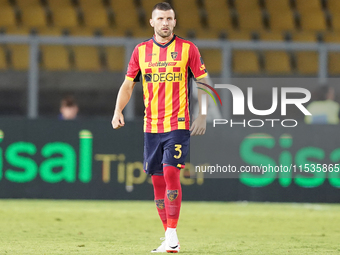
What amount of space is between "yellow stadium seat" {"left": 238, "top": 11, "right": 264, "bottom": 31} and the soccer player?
785cm

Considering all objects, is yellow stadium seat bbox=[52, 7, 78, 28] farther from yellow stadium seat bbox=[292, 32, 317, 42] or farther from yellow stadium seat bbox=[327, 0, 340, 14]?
yellow stadium seat bbox=[327, 0, 340, 14]

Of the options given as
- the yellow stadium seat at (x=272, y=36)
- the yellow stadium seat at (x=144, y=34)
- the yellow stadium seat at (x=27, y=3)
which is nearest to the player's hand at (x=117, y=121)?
the yellow stadium seat at (x=272, y=36)

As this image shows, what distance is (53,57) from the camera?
316 inches

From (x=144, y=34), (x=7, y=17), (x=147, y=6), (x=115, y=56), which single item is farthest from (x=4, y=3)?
(x=115, y=56)

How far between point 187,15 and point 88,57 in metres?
4.23

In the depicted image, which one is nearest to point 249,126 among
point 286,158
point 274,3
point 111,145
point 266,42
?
point 286,158

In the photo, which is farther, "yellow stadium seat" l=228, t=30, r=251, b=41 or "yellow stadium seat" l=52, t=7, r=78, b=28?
"yellow stadium seat" l=52, t=7, r=78, b=28

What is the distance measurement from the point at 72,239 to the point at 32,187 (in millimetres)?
3370

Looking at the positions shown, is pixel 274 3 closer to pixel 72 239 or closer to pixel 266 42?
pixel 266 42

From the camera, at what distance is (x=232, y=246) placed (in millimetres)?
4520

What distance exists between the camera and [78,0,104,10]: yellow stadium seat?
1186cm

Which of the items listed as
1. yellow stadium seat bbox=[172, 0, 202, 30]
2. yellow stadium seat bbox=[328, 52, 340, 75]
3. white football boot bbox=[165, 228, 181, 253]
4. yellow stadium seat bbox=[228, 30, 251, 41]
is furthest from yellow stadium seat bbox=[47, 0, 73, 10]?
white football boot bbox=[165, 228, 181, 253]

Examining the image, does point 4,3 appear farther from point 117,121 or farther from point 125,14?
point 117,121

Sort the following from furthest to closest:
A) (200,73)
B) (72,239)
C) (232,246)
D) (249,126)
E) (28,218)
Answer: (249,126)
(28,218)
(72,239)
(232,246)
(200,73)
